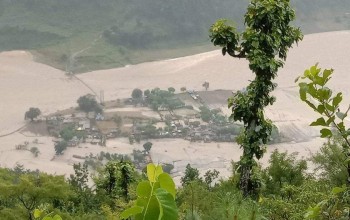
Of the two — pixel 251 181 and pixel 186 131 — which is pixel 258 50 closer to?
pixel 251 181

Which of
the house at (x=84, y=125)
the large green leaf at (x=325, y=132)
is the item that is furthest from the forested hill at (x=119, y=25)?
the large green leaf at (x=325, y=132)

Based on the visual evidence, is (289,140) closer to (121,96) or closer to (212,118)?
(212,118)

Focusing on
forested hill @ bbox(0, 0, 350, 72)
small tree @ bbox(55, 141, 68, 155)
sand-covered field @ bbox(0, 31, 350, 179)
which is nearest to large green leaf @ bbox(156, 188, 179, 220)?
sand-covered field @ bbox(0, 31, 350, 179)

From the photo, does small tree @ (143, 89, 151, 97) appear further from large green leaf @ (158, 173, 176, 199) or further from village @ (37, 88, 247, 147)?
large green leaf @ (158, 173, 176, 199)

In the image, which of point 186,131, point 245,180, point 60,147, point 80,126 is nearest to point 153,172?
point 245,180

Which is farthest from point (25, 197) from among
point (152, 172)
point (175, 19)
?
point (175, 19)
